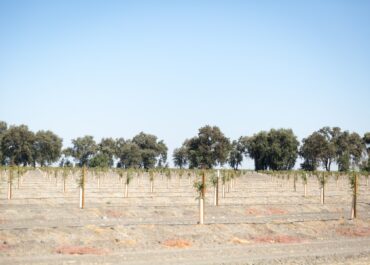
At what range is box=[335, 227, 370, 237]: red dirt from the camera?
33.9 meters

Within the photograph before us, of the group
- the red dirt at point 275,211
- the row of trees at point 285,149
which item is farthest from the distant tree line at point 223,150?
the red dirt at point 275,211

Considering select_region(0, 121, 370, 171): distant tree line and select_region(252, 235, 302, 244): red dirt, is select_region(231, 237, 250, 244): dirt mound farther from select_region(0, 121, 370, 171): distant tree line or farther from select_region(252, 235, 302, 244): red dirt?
select_region(0, 121, 370, 171): distant tree line

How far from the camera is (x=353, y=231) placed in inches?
1378

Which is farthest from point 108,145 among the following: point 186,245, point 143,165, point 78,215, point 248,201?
point 186,245

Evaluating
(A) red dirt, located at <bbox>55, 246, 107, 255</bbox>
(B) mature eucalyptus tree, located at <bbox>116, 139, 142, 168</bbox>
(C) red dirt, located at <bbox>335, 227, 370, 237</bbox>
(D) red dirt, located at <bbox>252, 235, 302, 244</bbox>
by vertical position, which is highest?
(B) mature eucalyptus tree, located at <bbox>116, 139, 142, 168</bbox>

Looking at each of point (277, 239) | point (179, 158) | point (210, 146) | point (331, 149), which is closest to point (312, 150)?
point (331, 149)

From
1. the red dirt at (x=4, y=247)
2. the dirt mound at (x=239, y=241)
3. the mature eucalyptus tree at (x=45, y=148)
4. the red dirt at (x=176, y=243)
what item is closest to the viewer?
the red dirt at (x=4, y=247)

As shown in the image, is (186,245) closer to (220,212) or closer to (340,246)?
(340,246)

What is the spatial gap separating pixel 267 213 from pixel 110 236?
20589 millimetres

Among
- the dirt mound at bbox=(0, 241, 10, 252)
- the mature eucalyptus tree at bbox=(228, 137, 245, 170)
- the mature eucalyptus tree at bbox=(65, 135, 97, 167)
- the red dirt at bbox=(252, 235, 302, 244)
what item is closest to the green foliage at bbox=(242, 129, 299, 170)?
the mature eucalyptus tree at bbox=(228, 137, 245, 170)

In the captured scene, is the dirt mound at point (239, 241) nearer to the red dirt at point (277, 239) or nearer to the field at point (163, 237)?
the field at point (163, 237)

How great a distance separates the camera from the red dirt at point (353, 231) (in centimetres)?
3391

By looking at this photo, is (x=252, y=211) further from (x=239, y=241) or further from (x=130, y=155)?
(x=130, y=155)

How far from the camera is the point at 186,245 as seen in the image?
2673cm
